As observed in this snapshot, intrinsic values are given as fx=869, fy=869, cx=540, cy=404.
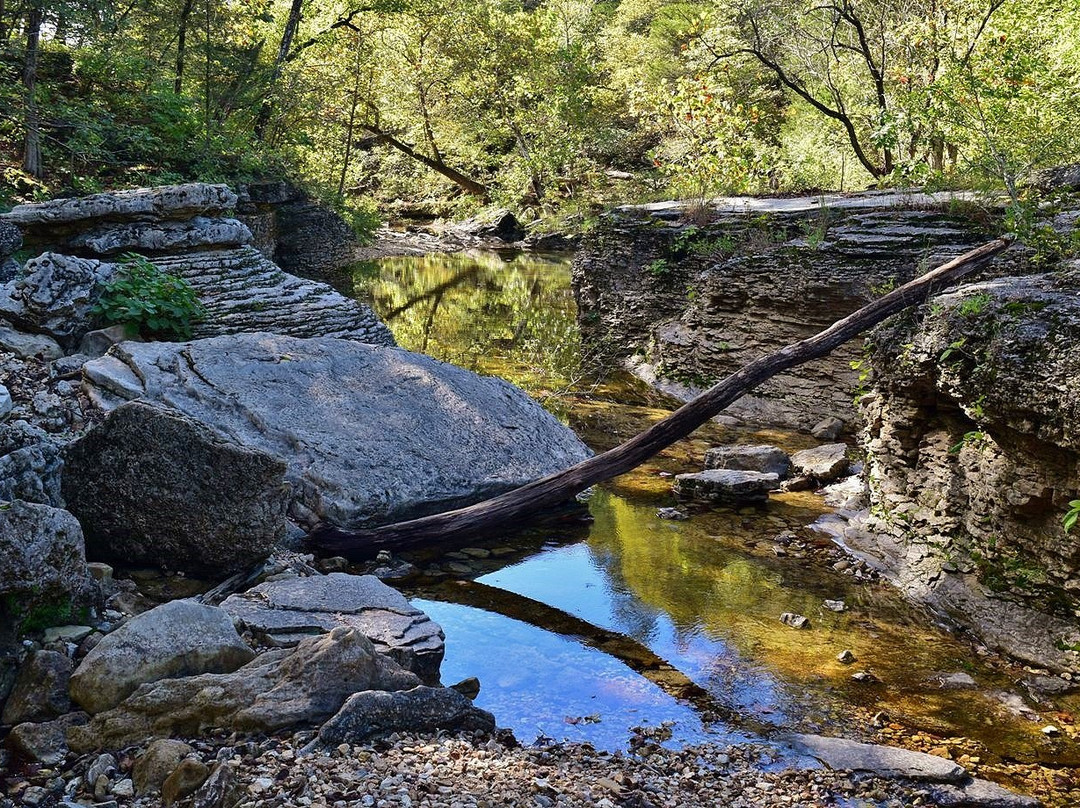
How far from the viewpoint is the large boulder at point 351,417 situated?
22.6 feet

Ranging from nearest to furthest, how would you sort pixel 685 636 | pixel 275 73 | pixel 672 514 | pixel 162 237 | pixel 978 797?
1. pixel 978 797
2. pixel 685 636
3. pixel 672 514
4. pixel 162 237
5. pixel 275 73

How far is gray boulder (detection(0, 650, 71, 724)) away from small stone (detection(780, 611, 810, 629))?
14.5 ft

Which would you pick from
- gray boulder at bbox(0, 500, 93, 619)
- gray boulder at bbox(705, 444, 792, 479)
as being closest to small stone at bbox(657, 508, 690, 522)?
gray boulder at bbox(705, 444, 792, 479)

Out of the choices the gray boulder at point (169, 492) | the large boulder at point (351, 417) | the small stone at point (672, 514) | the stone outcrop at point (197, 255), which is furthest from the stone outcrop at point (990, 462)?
the stone outcrop at point (197, 255)

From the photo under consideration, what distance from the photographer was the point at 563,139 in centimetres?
A: 2773

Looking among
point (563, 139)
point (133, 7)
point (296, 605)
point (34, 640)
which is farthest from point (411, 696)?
point (563, 139)

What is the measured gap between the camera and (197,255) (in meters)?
10.2

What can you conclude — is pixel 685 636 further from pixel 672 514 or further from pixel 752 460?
pixel 752 460

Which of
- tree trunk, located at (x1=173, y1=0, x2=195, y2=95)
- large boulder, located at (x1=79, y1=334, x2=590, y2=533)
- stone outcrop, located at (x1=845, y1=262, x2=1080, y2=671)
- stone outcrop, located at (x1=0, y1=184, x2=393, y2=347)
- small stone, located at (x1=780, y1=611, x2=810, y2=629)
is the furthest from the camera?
tree trunk, located at (x1=173, y1=0, x2=195, y2=95)

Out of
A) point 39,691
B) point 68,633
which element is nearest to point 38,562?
point 68,633

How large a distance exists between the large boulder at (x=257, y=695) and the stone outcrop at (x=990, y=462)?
410 centimetres

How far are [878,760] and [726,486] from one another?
4.28m

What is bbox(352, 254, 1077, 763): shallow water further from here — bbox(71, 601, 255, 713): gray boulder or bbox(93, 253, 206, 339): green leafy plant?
bbox(93, 253, 206, 339): green leafy plant

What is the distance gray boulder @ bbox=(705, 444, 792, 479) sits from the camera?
30.1 ft
